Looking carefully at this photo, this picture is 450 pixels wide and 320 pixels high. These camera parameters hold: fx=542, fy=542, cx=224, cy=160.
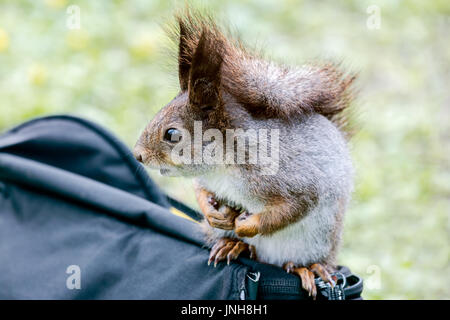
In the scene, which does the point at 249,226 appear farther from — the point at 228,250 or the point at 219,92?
the point at 219,92

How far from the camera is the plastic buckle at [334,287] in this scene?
1162 mm

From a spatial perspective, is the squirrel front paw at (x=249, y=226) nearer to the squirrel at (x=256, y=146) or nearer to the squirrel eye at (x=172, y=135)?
the squirrel at (x=256, y=146)

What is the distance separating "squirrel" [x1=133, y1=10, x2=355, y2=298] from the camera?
116 cm

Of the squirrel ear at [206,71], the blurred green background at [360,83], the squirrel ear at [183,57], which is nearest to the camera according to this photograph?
the squirrel ear at [206,71]

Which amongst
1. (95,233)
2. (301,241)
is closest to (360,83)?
(301,241)

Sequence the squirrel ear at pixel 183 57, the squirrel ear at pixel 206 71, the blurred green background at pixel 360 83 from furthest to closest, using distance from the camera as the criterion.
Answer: the blurred green background at pixel 360 83
the squirrel ear at pixel 183 57
the squirrel ear at pixel 206 71

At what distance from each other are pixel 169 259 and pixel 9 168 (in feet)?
1.93

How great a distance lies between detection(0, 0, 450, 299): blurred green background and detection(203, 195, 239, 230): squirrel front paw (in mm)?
575

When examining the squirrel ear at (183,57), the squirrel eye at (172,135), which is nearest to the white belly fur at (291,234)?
the squirrel eye at (172,135)

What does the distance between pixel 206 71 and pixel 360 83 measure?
69.6 inches

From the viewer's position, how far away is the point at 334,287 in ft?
3.87

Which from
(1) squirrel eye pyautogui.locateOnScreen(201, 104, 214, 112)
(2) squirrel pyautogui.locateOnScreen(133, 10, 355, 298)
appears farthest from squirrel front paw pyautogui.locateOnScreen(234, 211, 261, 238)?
(1) squirrel eye pyautogui.locateOnScreen(201, 104, 214, 112)
